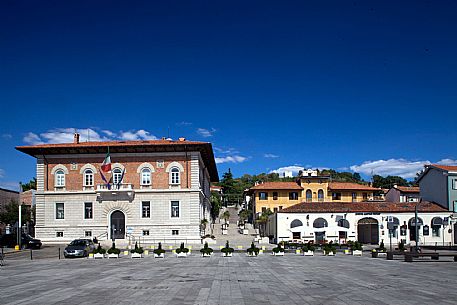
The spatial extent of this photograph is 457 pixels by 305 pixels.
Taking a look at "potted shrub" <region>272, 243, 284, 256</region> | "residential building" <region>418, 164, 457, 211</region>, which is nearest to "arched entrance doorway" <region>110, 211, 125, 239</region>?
"potted shrub" <region>272, 243, 284, 256</region>

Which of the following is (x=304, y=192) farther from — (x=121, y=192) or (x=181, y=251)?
(x=181, y=251)

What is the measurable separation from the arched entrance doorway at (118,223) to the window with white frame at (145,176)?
4388 millimetres

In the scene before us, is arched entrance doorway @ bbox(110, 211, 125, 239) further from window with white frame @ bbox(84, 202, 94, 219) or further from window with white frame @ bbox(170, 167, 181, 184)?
window with white frame @ bbox(170, 167, 181, 184)

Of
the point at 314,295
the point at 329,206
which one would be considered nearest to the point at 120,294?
the point at 314,295

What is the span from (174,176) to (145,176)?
328cm

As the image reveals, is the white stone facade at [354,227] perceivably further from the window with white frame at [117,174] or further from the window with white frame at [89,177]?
the window with white frame at [89,177]

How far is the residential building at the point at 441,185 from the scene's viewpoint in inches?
2212

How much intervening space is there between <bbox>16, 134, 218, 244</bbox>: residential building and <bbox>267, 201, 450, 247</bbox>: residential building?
1039 cm

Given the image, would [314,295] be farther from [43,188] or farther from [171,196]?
[43,188]

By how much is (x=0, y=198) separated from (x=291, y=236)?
1740 inches

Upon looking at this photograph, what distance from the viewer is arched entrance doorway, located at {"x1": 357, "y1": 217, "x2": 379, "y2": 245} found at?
5341cm

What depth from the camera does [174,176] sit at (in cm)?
5506

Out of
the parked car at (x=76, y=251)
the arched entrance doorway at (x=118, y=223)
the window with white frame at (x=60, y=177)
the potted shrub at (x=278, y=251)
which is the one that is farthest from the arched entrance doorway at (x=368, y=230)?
the window with white frame at (x=60, y=177)

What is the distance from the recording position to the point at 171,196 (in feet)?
179
